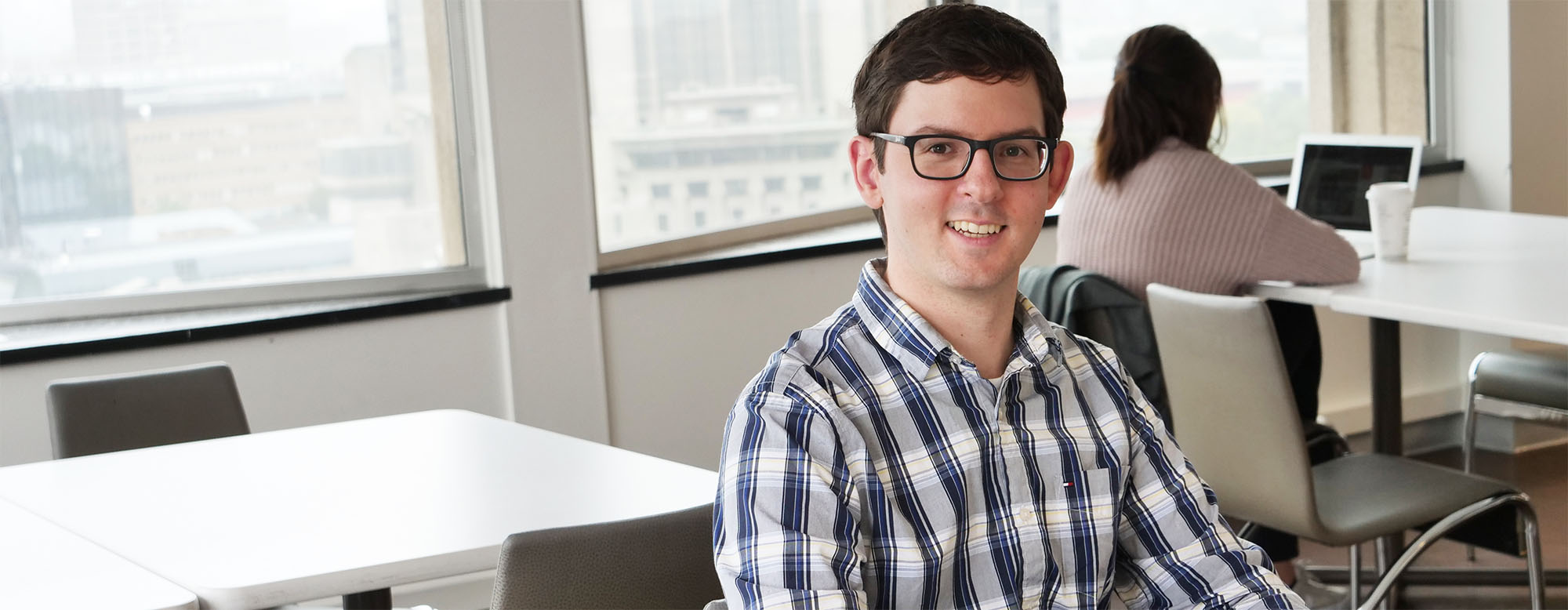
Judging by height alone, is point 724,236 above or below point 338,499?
above

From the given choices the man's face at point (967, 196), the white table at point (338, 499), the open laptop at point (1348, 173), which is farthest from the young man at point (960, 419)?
the open laptop at point (1348, 173)

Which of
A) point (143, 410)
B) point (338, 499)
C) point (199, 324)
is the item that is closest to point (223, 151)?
point (199, 324)

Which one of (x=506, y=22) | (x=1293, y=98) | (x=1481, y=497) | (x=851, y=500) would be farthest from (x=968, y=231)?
(x=1293, y=98)

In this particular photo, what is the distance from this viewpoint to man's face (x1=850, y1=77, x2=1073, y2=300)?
4.26 feet

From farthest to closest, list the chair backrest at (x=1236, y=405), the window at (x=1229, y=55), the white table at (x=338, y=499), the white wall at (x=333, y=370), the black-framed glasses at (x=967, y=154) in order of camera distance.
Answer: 1. the window at (x=1229, y=55)
2. the white wall at (x=333, y=370)
3. the chair backrest at (x=1236, y=405)
4. the white table at (x=338, y=499)
5. the black-framed glasses at (x=967, y=154)

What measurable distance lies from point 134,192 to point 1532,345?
4.30 m

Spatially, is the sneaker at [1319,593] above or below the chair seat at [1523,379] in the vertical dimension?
below

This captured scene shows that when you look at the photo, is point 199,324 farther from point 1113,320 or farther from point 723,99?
A: point 1113,320

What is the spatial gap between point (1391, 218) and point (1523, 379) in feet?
1.99

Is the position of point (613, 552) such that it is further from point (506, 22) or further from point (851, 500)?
point (506, 22)

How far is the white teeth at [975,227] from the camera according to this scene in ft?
4.27

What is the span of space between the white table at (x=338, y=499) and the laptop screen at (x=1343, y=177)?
2.11 m

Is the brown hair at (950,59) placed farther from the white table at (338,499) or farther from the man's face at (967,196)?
the white table at (338,499)

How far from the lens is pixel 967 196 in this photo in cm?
130
